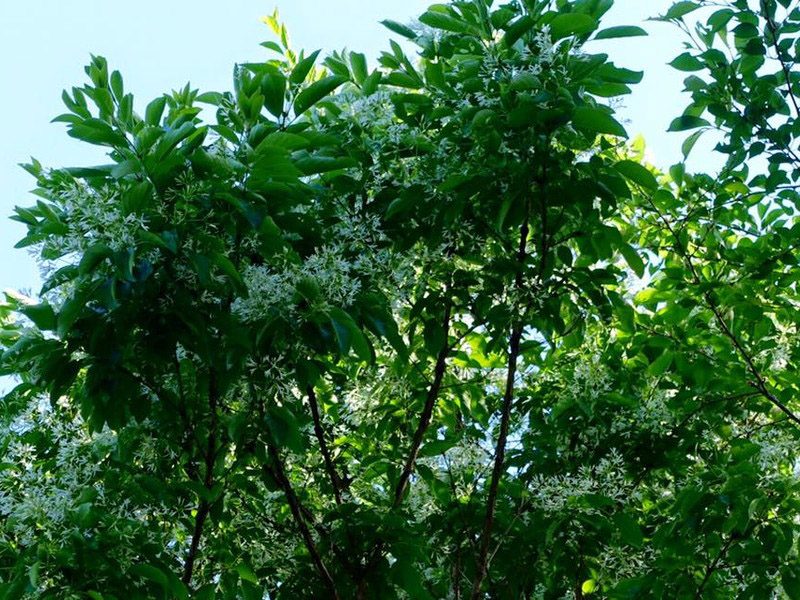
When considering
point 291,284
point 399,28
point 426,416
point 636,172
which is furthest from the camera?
point 426,416

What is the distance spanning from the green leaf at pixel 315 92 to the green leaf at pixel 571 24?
721 mm

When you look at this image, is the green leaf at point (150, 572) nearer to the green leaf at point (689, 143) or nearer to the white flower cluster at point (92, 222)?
the white flower cluster at point (92, 222)

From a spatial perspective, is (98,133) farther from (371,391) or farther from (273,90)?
(371,391)

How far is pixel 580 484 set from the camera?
3730mm

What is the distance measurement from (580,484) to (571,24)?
5.31ft

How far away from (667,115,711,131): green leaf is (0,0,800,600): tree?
0.04 feet

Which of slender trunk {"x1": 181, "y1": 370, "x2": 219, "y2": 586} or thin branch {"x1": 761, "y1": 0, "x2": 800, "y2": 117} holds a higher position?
thin branch {"x1": 761, "y1": 0, "x2": 800, "y2": 117}

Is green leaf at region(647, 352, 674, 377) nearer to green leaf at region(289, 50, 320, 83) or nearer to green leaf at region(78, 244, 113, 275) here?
green leaf at region(289, 50, 320, 83)

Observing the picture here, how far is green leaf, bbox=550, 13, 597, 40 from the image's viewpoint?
10.5 ft

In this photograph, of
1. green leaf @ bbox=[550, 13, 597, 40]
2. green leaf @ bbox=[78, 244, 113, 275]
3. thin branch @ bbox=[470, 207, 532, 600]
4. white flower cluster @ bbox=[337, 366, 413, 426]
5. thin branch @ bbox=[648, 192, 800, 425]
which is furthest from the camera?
thin branch @ bbox=[648, 192, 800, 425]

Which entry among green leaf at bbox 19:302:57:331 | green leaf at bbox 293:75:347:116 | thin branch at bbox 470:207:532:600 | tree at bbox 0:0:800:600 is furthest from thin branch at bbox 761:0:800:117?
green leaf at bbox 19:302:57:331

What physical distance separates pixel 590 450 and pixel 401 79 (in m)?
1.75

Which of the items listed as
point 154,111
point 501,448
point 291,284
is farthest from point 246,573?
point 154,111

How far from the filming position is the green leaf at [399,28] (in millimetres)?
3701
